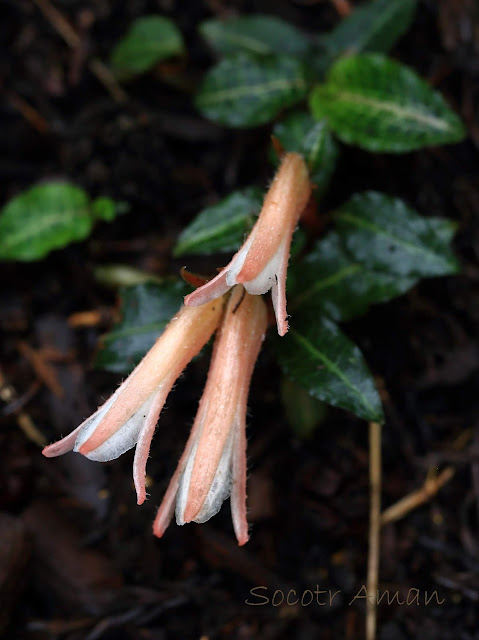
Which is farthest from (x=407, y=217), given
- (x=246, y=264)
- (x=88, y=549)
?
(x=88, y=549)

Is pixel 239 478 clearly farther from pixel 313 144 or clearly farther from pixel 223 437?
pixel 313 144

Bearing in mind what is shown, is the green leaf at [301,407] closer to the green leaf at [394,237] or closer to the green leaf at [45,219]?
the green leaf at [394,237]

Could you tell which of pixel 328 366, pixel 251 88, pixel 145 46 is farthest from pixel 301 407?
pixel 145 46

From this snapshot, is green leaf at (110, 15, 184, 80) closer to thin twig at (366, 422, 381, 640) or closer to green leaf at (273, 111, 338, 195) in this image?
green leaf at (273, 111, 338, 195)

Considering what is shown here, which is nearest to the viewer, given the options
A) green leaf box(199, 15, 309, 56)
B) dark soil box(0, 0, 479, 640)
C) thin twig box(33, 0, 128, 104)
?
dark soil box(0, 0, 479, 640)

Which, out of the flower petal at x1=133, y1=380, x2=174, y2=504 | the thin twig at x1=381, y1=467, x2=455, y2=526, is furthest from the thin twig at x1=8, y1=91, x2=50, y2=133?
the thin twig at x1=381, y1=467, x2=455, y2=526

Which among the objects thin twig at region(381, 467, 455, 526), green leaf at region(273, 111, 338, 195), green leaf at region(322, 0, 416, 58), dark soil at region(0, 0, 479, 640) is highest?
green leaf at region(322, 0, 416, 58)
